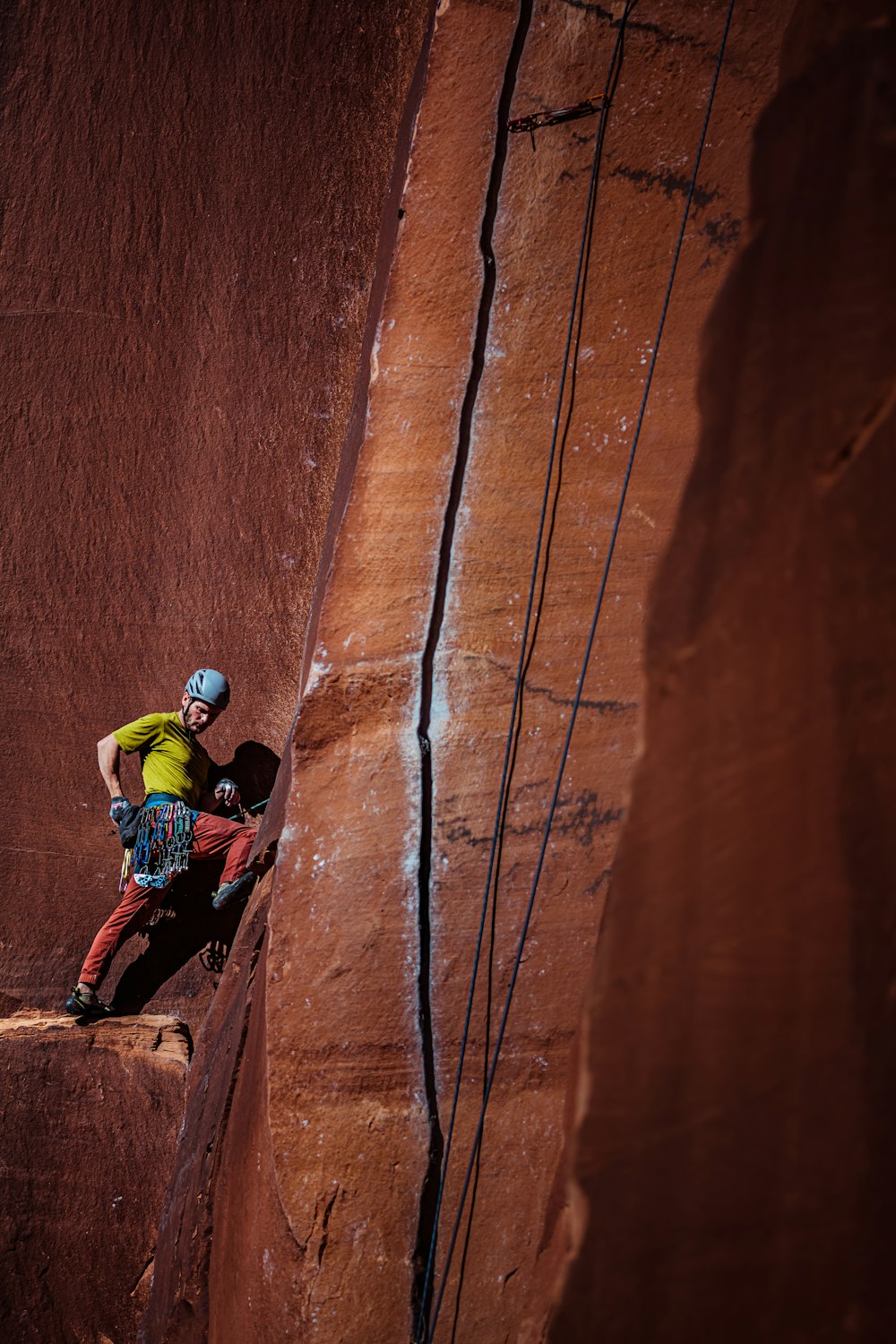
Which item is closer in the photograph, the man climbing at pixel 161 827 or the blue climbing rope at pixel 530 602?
the blue climbing rope at pixel 530 602

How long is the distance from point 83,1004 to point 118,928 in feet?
0.94

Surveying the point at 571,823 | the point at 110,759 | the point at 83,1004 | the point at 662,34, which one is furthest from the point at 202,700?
the point at 662,34

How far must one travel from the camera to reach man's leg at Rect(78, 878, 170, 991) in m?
3.16

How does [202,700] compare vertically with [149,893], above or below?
above

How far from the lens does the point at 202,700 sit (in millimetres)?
3240

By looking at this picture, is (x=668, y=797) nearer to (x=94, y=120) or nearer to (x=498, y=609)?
(x=498, y=609)

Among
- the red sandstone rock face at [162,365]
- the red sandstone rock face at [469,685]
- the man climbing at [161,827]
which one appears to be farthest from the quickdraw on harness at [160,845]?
the red sandstone rock face at [469,685]

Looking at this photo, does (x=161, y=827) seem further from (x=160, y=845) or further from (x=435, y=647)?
(x=435, y=647)

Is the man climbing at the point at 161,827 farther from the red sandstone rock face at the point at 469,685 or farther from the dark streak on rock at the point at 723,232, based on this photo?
the dark streak on rock at the point at 723,232

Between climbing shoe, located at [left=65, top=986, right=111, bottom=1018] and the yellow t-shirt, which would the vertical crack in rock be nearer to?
the yellow t-shirt

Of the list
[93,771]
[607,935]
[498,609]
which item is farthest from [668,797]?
[93,771]

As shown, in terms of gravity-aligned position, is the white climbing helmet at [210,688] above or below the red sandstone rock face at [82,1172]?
above

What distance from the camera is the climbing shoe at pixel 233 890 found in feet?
10.3

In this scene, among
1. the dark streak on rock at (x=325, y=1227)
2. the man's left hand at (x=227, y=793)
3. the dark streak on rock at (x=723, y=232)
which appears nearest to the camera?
the dark streak on rock at (x=325, y=1227)
